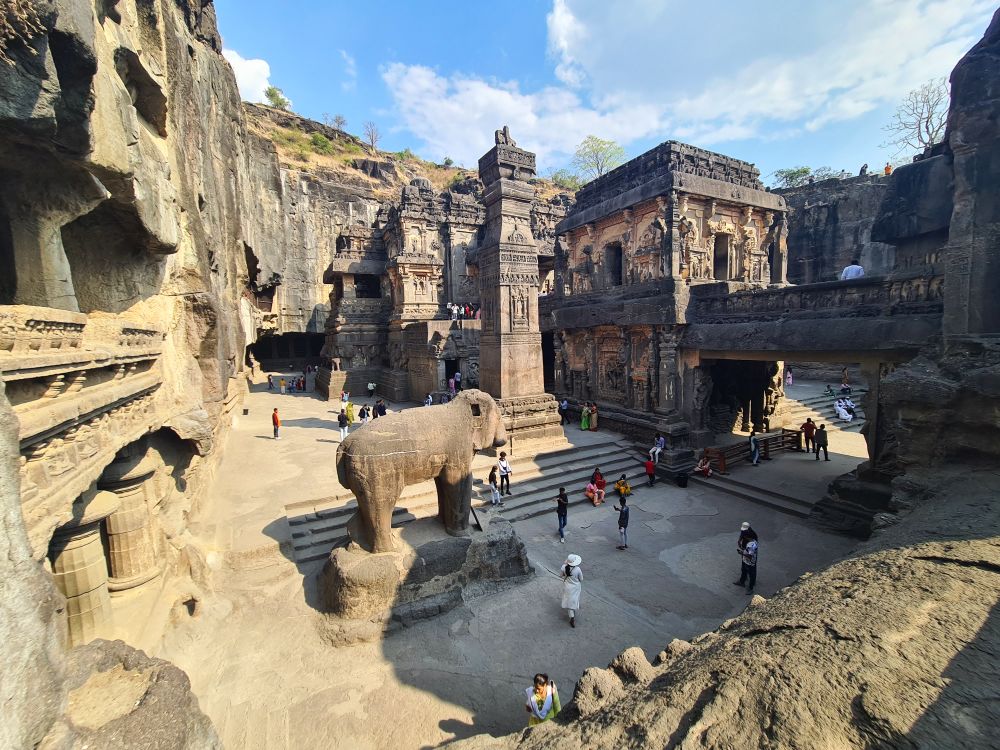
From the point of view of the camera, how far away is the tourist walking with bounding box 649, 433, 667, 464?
1220 cm

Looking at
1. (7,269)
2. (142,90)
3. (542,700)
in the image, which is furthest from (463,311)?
(542,700)

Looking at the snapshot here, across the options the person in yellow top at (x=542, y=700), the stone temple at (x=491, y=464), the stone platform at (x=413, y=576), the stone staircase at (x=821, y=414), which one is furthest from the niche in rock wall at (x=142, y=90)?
the stone staircase at (x=821, y=414)

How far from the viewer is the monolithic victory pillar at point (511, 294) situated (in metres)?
11.8

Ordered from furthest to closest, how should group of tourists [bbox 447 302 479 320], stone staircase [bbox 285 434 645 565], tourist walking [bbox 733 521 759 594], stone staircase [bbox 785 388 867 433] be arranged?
group of tourists [bbox 447 302 479 320] → stone staircase [bbox 785 388 867 433] → stone staircase [bbox 285 434 645 565] → tourist walking [bbox 733 521 759 594]

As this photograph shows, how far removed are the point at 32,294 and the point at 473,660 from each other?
19.7 feet

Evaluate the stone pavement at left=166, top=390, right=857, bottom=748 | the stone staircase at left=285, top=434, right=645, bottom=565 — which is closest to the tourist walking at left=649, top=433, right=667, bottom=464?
the stone staircase at left=285, top=434, right=645, bottom=565

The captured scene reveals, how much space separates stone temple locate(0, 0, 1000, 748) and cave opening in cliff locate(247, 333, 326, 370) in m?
19.0

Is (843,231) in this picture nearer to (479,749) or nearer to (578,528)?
(578,528)

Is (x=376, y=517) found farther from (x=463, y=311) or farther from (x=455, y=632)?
(x=463, y=311)

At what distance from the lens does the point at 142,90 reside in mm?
5875

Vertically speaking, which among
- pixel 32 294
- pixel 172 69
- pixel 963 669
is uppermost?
pixel 172 69

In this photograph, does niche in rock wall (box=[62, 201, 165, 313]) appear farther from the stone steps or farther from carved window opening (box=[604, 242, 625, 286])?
carved window opening (box=[604, 242, 625, 286])

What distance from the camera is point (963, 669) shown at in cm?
255

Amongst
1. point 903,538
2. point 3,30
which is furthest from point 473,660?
point 3,30
